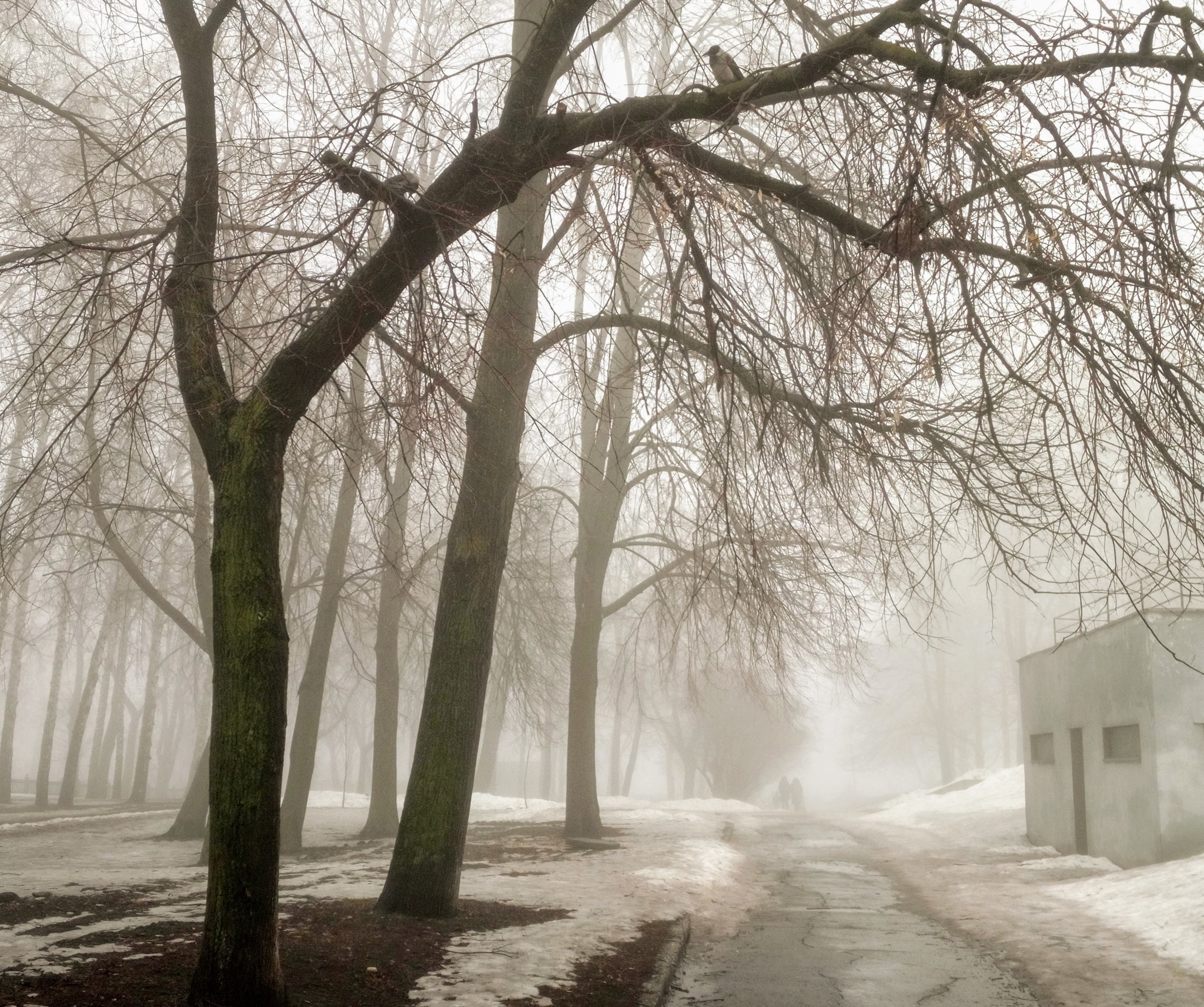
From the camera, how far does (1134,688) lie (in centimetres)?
1370

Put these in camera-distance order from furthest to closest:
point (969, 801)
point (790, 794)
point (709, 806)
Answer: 1. point (790, 794)
2. point (709, 806)
3. point (969, 801)

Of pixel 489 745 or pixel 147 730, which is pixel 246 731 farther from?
pixel 489 745

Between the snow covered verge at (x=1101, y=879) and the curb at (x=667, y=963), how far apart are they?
390 centimetres

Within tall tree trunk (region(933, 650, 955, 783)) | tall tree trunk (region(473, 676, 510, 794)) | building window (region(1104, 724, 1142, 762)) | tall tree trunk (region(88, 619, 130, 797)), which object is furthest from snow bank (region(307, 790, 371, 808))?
tall tree trunk (region(933, 650, 955, 783))

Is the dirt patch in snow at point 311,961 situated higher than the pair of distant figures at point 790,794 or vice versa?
the dirt patch in snow at point 311,961

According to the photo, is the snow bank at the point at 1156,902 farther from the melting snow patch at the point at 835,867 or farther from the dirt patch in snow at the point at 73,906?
the dirt patch in snow at the point at 73,906

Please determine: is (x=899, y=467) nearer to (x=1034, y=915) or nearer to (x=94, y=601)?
(x=1034, y=915)

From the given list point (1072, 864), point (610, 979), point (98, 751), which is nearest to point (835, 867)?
point (1072, 864)

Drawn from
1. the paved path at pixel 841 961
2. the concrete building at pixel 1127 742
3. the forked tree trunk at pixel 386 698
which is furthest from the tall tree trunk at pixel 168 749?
the paved path at pixel 841 961

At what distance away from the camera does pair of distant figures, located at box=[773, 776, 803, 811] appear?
1754 inches

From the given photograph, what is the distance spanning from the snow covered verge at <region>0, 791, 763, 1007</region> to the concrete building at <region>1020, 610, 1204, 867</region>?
5259 mm

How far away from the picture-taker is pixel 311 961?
6145 mm

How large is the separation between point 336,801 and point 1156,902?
25048mm

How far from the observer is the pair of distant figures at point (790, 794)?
44.6 meters
